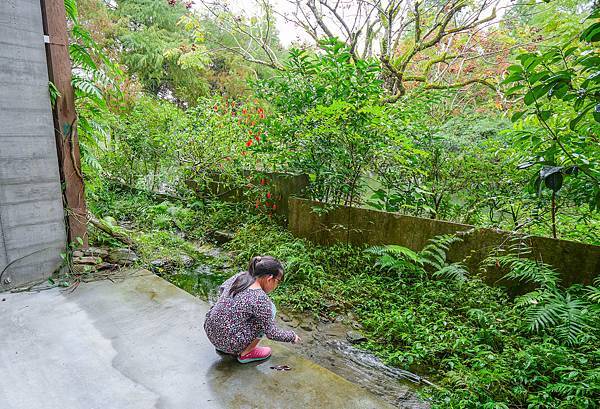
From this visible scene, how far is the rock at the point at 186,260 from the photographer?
462 centimetres

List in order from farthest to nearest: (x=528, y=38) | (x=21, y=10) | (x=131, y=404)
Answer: (x=528, y=38)
(x=21, y=10)
(x=131, y=404)

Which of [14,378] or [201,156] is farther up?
[201,156]

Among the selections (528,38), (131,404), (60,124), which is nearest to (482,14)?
(528,38)

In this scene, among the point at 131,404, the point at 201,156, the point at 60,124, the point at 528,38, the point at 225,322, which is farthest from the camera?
the point at 528,38

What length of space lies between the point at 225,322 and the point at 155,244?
2977 mm

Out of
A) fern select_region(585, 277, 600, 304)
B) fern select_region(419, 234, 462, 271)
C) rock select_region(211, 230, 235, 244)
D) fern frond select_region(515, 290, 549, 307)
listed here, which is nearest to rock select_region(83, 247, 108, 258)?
rock select_region(211, 230, 235, 244)

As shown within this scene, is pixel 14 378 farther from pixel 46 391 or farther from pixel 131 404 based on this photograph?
pixel 131 404

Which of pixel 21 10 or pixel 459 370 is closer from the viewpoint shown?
pixel 459 370

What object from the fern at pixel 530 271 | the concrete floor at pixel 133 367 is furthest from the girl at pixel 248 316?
the fern at pixel 530 271

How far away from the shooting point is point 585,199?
294cm

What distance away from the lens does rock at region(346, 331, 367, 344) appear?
3004 millimetres

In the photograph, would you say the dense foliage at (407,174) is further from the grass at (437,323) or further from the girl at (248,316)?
the girl at (248,316)

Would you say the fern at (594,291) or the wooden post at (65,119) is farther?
the wooden post at (65,119)

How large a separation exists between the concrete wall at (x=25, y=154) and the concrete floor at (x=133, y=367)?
440mm
